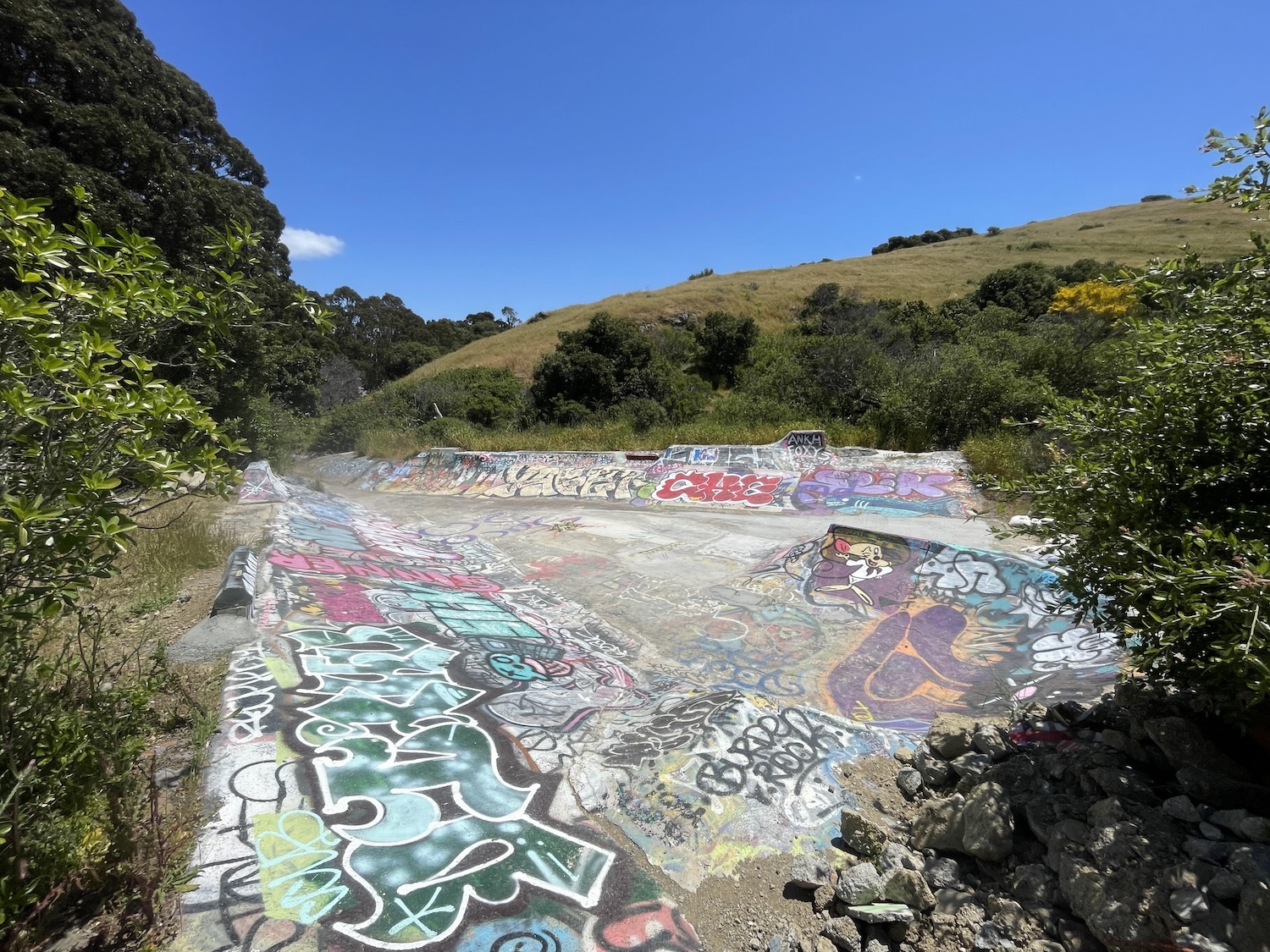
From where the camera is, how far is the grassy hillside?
1737 inches

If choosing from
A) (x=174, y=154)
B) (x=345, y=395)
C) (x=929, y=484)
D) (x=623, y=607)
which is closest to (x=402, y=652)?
(x=623, y=607)

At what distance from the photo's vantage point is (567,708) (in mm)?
5512

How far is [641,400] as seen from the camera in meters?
28.1

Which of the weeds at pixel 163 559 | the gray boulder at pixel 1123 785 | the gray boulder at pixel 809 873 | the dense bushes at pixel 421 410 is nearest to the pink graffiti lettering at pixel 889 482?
the gray boulder at pixel 1123 785

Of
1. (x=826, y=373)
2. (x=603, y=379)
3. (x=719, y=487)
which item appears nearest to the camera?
(x=719, y=487)

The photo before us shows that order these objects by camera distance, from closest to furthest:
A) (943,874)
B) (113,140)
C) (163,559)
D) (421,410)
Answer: (943,874), (163,559), (113,140), (421,410)

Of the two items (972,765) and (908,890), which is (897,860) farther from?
(972,765)

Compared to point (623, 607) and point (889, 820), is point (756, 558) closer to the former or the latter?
point (623, 607)

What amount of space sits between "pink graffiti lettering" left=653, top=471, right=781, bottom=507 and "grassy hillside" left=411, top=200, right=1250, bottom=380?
23.5 m

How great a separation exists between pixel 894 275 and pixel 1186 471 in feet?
184

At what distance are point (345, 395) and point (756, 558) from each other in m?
40.5

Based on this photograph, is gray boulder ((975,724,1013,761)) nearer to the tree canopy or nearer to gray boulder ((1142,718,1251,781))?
gray boulder ((1142,718,1251,781))

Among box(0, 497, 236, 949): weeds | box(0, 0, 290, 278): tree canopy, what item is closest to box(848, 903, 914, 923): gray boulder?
box(0, 497, 236, 949): weeds

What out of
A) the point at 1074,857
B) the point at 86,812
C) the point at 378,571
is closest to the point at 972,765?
the point at 1074,857
